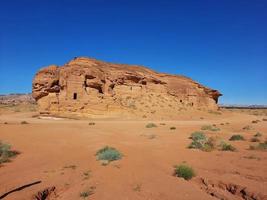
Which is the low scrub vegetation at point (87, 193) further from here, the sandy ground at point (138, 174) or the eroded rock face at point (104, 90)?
the eroded rock face at point (104, 90)

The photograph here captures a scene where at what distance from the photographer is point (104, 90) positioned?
33812 mm

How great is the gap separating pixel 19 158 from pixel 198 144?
734 centimetres

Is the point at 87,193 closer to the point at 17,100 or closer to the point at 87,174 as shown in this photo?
the point at 87,174

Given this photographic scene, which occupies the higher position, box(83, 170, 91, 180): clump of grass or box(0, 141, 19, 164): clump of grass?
box(0, 141, 19, 164): clump of grass

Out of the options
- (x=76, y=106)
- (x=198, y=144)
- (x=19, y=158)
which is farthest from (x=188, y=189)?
(x=76, y=106)

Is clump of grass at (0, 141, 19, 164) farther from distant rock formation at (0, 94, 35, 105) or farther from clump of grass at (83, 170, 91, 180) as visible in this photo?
distant rock formation at (0, 94, 35, 105)

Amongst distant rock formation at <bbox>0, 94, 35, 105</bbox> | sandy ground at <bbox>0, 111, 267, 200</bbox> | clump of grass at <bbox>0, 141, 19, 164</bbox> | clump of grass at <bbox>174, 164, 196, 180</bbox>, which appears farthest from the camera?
distant rock formation at <bbox>0, 94, 35, 105</bbox>

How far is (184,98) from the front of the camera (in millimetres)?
43438

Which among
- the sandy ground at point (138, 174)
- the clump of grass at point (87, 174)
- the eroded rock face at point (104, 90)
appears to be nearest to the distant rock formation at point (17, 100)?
the eroded rock face at point (104, 90)

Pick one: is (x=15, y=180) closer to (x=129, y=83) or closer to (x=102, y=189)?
(x=102, y=189)

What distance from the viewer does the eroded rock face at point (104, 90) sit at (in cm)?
3116

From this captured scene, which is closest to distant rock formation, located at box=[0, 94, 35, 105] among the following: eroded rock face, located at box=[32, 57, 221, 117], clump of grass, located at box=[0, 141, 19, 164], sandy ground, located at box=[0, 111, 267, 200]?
eroded rock face, located at box=[32, 57, 221, 117]

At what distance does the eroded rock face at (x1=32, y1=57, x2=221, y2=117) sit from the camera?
31.2 metres

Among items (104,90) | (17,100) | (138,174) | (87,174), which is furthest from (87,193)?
(17,100)
